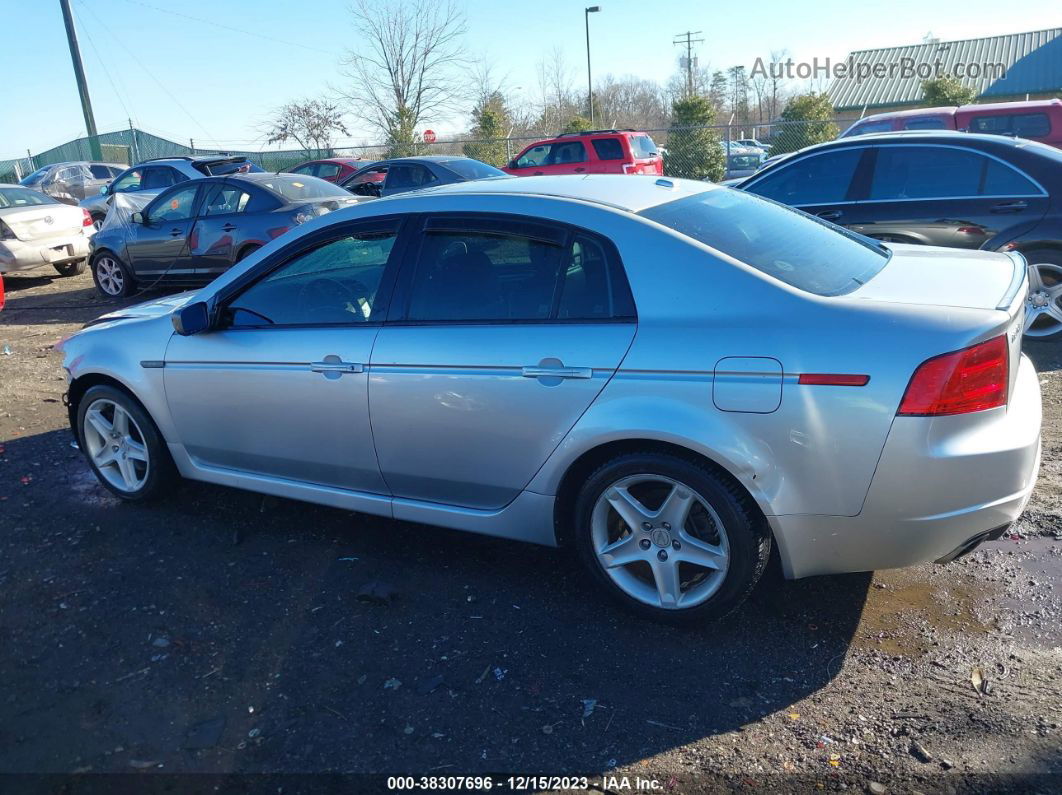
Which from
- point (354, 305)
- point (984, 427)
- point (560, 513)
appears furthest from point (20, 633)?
point (984, 427)

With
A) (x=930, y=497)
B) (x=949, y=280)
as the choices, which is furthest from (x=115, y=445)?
(x=949, y=280)

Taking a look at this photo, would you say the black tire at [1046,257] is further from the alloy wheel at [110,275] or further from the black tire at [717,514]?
the alloy wheel at [110,275]

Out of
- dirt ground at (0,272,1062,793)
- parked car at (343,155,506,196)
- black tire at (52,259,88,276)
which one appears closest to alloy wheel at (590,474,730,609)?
dirt ground at (0,272,1062,793)

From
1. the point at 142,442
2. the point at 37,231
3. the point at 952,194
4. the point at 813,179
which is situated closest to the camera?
the point at 142,442

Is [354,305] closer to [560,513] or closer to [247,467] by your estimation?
[247,467]

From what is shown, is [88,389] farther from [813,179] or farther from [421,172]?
[421,172]

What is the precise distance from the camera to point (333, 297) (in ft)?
13.0

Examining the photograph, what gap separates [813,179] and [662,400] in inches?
205

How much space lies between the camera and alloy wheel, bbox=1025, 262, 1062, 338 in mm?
6543

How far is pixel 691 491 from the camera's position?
3078mm

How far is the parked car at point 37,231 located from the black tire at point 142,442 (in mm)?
8973

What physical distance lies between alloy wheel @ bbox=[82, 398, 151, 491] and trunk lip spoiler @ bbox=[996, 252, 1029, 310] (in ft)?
13.6

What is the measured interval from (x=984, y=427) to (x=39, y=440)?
5921 mm

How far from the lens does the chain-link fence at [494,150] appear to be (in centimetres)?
2202
